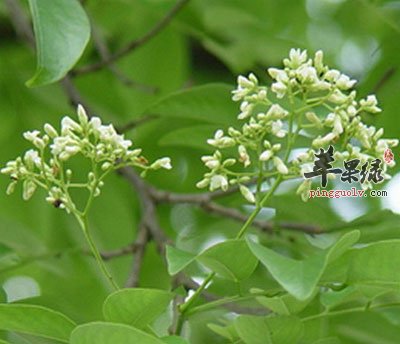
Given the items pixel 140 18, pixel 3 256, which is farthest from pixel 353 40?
pixel 3 256

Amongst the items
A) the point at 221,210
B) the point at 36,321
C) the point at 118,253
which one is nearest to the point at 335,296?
the point at 36,321

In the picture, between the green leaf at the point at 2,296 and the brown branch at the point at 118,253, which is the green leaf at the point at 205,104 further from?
the green leaf at the point at 2,296

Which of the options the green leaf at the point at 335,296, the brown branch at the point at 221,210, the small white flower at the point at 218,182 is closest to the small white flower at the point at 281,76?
the small white flower at the point at 218,182

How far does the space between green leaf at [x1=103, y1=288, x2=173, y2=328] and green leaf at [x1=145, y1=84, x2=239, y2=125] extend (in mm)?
523

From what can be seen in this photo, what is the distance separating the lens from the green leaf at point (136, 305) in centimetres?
94

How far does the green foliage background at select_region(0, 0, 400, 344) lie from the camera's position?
4.87 feet

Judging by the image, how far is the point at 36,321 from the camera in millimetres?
962

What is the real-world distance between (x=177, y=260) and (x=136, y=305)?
58 millimetres

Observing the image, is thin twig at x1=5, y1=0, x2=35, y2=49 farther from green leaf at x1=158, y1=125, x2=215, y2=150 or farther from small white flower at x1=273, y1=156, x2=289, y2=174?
small white flower at x1=273, y1=156, x2=289, y2=174

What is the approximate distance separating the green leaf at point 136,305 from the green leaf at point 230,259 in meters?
0.05

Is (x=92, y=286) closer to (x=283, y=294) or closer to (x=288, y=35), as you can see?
(x=288, y=35)

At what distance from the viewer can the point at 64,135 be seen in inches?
42.3

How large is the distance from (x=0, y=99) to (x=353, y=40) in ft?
2.81

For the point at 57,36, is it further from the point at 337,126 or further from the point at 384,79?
the point at 384,79
